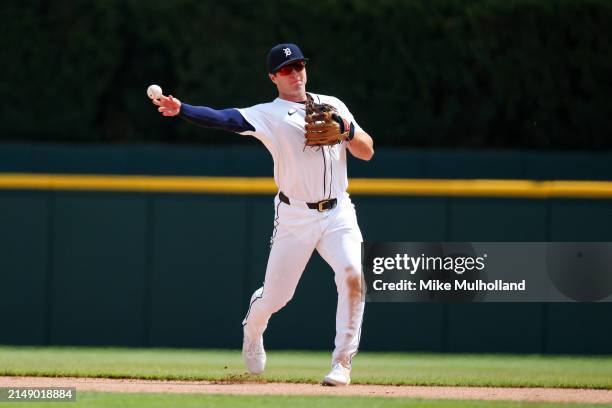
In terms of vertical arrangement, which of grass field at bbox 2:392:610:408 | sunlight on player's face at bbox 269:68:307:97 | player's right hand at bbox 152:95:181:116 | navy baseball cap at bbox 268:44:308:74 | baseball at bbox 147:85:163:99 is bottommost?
grass field at bbox 2:392:610:408

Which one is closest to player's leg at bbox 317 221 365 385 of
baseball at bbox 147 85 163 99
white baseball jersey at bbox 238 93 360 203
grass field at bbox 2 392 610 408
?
white baseball jersey at bbox 238 93 360 203

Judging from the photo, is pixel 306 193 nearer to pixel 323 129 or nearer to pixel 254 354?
pixel 323 129

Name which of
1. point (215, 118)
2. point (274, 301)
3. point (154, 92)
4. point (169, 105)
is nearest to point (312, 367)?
point (274, 301)

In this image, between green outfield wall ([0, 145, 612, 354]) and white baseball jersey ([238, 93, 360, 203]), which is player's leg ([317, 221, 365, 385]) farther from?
green outfield wall ([0, 145, 612, 354])

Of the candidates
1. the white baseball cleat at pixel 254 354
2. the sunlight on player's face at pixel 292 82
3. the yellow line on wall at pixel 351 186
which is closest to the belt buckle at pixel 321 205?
→ the sunlight on player's face at pixel 292 82

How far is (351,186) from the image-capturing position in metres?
8.98

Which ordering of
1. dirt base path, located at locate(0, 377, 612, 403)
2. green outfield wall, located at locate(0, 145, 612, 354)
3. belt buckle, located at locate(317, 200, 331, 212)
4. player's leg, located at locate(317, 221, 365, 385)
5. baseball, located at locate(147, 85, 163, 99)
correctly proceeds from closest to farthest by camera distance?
baseball, located at locate(147, 85, 163, 99), dirt base path, located at locate(0, 377, 612, 403), player's leg, located at locate(317, 221, 365, 385), belt buckle, located at locate(317, 200, 331, 212), green outfield wall, located at locate(0, 145, 612, 354)

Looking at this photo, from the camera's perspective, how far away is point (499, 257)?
355 inches

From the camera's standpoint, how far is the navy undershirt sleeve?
5953 mm

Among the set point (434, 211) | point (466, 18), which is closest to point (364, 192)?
point (434, 211)

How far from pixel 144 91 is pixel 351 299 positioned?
4.21 meters

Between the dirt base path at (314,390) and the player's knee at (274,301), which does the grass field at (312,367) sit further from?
the player's knee at (274,301)

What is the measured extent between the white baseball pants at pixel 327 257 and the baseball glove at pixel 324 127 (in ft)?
1.26

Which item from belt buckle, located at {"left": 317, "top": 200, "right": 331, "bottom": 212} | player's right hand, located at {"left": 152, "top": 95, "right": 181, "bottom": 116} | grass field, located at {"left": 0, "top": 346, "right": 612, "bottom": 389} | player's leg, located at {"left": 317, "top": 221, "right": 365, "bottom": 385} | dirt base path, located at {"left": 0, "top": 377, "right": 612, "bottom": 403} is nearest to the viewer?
player's right hand, located at {"left": 152, "top": 95, "right": 181, "bottom": 116}
